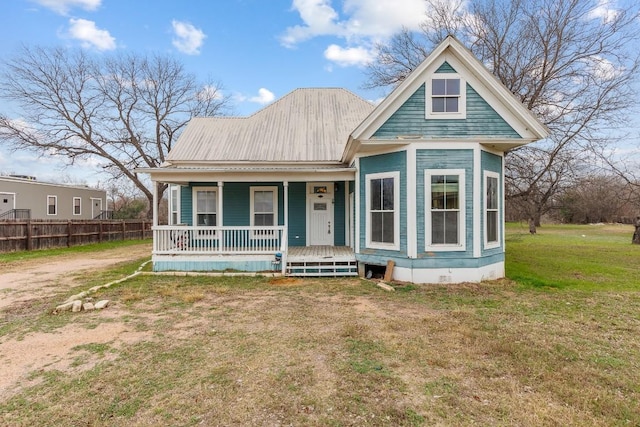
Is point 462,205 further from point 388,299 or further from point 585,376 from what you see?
point 585,376

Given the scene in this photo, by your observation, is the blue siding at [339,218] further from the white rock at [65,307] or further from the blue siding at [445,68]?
the white rock at [65,307]

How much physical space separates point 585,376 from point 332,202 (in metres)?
8.99

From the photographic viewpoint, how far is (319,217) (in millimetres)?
12062

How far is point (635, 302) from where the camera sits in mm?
6828

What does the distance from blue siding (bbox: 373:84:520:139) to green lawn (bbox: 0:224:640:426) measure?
158 inches

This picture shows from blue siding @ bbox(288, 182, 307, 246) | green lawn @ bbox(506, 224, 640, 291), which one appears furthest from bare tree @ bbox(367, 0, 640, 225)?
blue siding @ bbox(288, 182, 307, 246)

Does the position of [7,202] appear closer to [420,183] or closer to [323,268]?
[323,268]

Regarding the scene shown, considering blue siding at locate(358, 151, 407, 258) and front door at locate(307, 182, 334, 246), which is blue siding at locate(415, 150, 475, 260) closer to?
blue siding at locate(358, 151, 407, 258)

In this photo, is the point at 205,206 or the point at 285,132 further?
the point at 285,132

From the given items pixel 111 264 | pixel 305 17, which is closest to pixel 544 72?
pixel 305 17

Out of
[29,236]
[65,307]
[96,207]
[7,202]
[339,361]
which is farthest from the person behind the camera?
[96,207]

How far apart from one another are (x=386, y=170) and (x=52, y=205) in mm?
26686

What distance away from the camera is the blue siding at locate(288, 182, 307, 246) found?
473 inches

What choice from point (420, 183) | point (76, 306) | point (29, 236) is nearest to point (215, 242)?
point (76, 306)
